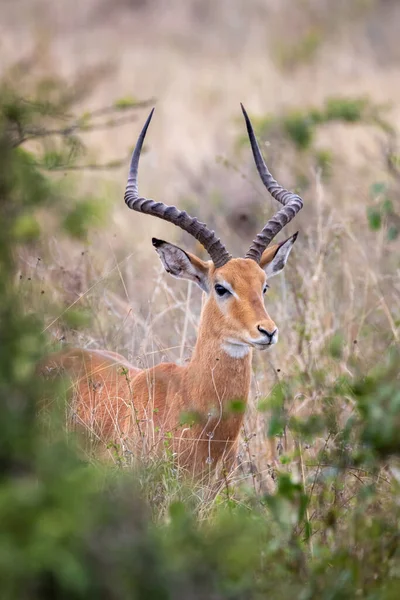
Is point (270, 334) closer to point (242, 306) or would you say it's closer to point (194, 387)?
point (242, 306)

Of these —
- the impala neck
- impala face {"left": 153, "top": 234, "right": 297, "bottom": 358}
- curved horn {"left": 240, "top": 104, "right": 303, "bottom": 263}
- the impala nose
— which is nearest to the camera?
the impala nose

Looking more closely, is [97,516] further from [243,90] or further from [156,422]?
[243,90]

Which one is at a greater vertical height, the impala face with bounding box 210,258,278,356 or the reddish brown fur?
the impala face with bounding box 210,258,278,356

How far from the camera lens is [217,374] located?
605 centimetres

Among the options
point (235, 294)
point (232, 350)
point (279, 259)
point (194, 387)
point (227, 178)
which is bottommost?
point (227, 178)

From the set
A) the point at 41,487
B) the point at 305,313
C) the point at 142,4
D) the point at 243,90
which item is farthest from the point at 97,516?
the point at 142,4

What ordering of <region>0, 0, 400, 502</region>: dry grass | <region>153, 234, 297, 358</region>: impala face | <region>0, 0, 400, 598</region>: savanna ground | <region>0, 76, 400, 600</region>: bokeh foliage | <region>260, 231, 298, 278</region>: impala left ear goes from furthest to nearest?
<region>0, 0, 400, 502</region>: dry grass < <region>260, 231, 298, 278</region>: impala left ear < <region>153, 234, 297, 358</region>: impala face < <region>0, 0, 400, 598</region>: savanna ground < <region>0, 76, 400, 600</region>: bokeh foliage

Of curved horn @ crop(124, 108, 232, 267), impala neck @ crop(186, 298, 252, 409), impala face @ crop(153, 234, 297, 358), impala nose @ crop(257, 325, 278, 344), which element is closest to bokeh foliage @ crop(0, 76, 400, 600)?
impala nose @ crop(257, 325, 278, 344)

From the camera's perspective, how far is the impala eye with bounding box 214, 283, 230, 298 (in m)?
6.14

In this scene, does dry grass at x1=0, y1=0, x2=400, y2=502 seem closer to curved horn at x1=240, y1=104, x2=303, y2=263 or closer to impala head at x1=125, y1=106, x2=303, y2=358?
impala head at x1=125, y1=106, x2=303, y2=358

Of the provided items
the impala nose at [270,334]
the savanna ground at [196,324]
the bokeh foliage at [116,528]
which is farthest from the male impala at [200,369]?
the bokeh foliage at [116,528]

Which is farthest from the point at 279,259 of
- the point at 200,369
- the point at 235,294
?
the point at 200,369

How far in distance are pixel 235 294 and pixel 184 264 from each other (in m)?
0.54

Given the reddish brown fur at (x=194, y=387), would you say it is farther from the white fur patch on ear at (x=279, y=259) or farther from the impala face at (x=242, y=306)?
the white fur patch on ear at (x=279, y=259)
